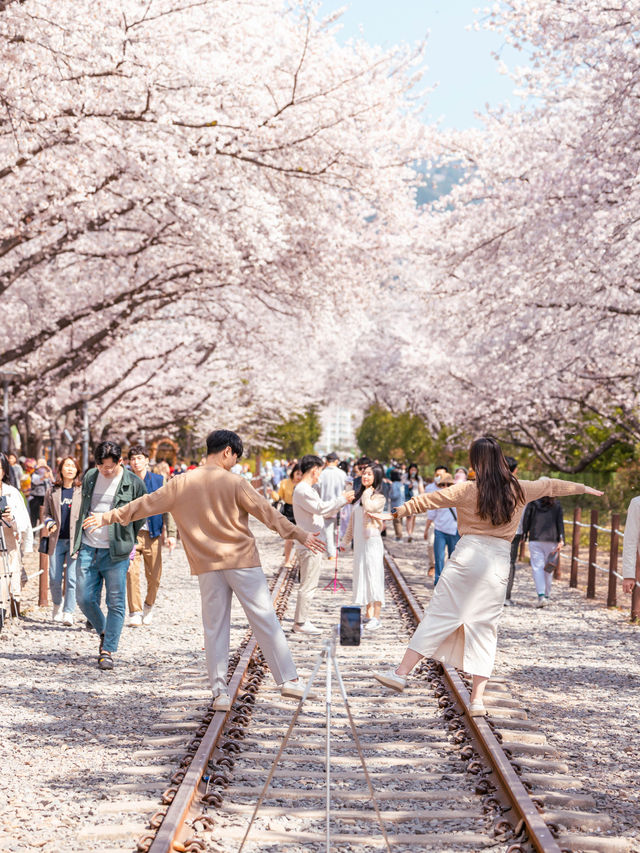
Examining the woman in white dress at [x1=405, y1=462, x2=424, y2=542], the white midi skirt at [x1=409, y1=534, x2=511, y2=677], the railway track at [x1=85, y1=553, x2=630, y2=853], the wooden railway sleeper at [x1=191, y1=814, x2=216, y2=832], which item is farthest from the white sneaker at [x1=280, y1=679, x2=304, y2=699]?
the woman in white dress at [x1=405, y1=462, x2=424, y2=542]

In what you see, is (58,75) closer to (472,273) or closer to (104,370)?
(472,273)

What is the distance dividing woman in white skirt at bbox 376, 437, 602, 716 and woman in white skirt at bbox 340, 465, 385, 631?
12.7ft

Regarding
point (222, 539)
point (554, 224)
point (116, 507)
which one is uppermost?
point (554, 224)

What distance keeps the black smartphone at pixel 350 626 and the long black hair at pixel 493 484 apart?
376cm

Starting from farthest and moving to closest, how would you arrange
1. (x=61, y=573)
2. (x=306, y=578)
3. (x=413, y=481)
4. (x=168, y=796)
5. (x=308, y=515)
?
(x=413, y=481), (x=61, y=573), (x=306, y=578), (x=308, y=515), (x=168, y=796)

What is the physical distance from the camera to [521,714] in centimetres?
745

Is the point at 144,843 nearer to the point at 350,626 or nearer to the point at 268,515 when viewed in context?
the point at 268,515

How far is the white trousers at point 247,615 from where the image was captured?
7.00m

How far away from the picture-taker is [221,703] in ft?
23.1

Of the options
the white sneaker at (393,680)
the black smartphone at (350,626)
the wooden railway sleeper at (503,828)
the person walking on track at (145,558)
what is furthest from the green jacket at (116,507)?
the wooden railway sleeper at (503,828)

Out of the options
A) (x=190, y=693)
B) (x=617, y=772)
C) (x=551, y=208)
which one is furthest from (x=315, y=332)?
(x=617, y=772)

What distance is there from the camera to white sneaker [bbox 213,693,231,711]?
7.05 meters

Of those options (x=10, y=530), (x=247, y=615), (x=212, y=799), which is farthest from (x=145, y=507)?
(x=10, y=530)

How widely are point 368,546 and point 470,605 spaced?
437 centimetres
